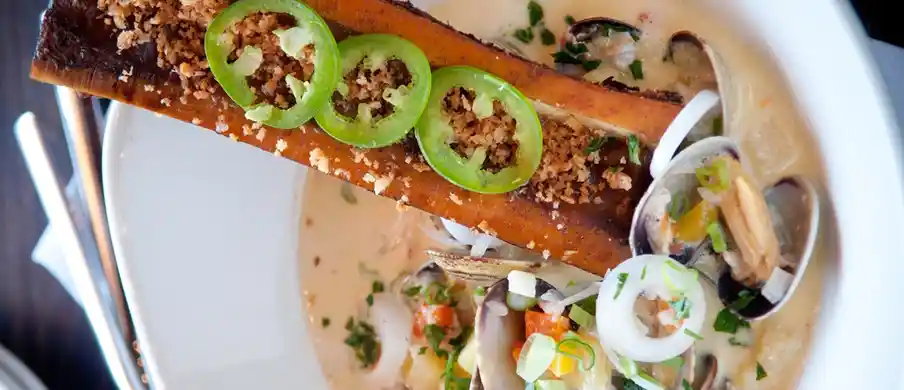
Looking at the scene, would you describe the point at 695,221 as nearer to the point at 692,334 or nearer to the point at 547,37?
the point at 692,334

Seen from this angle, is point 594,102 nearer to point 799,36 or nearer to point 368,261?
point 799,36

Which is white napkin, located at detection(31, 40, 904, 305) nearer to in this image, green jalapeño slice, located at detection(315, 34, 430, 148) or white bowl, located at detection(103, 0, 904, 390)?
white bowl, located at detection(103, 0, 904, 390)

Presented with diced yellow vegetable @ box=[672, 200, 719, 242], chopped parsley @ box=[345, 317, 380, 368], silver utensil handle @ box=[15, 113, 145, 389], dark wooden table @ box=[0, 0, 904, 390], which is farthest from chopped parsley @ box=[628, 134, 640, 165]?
dark wooden table @ box=[0, 0, 904, 390]

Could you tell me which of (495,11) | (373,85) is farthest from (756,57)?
(373,85)

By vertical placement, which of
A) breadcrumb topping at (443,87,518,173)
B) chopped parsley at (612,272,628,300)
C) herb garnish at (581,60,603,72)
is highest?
breadcrumb topping at (443,87,518,173)

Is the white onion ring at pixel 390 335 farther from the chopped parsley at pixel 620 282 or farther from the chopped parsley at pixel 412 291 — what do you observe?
the chopped parsley at pixel 620 282

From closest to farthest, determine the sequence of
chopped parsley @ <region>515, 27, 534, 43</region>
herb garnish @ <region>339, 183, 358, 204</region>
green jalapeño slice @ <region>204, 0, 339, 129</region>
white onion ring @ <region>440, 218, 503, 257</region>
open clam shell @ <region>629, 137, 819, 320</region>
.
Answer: green jalapeño slice @ <region>204, 0, 339, 129</region>
open clam shell @ <region>629, 137, 819, 320</region>
white onion ring @ <region>440, 218, 503, 257</region>
chopped parsley @ <region>515, 27, 534, 43</region>
herb garnish @ <region>339, 183, 358, 204</region>

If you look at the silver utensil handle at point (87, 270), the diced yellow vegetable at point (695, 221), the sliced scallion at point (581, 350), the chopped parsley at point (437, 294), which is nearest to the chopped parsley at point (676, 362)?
the sliced scallion at point (581, 350)

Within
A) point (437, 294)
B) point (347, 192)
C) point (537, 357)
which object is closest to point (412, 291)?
point (437, 294)
